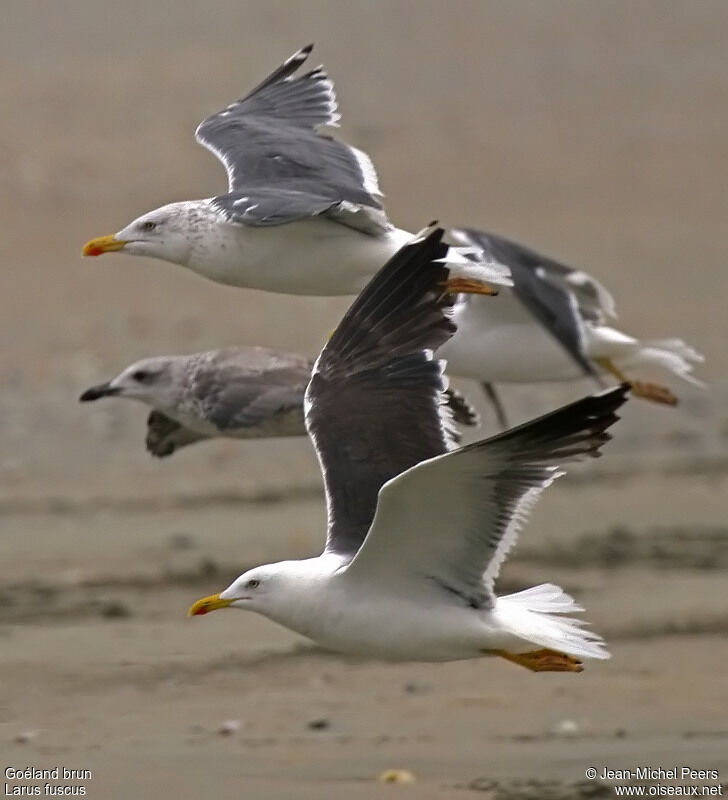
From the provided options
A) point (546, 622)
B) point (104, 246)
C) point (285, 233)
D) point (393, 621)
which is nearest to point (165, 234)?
point (104, 246)

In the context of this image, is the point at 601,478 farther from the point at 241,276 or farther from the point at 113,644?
the point at 241,276

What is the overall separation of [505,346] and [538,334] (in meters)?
0.28

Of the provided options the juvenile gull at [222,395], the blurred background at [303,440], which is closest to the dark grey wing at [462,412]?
the juvenile gull at [222,395]

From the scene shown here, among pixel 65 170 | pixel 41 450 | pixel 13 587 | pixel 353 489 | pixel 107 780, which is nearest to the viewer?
pixel 353 489

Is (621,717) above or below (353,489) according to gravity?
below

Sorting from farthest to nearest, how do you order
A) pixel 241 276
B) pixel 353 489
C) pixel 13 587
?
pixel 13 587, pixel 241 276, pixel 353 489

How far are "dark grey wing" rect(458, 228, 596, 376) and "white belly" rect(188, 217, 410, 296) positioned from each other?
5.72 feet

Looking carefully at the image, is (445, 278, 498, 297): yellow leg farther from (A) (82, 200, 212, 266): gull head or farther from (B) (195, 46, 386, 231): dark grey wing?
(A) (82, 200, 212, 266): gull head

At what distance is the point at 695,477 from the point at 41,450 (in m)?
4.01

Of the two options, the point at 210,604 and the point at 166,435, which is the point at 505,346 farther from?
the point at 210,604

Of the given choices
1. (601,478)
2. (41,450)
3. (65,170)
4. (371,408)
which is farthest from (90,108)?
(371,408)

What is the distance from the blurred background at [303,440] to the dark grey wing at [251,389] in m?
1.08

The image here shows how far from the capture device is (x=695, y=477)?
13281 millimetres

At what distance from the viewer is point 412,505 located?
253 inches
